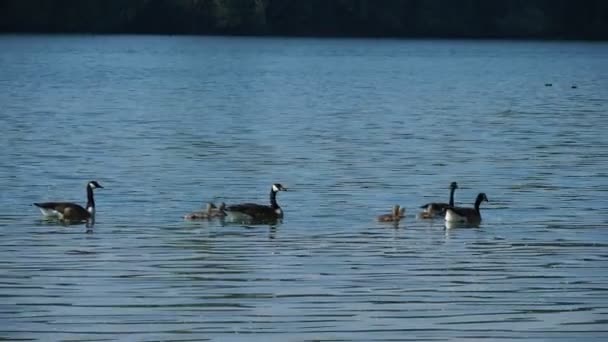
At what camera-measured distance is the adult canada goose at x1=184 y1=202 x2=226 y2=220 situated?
30.7 metres

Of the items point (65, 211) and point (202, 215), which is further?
point (202, 215)

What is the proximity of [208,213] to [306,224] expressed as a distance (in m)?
1.74

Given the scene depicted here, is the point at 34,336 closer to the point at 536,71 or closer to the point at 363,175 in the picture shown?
the point at 363,175

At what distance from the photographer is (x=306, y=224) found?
30672 mm

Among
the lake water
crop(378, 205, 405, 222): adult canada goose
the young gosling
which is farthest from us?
the young gosling

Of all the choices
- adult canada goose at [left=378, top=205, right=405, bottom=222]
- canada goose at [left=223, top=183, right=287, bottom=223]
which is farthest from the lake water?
canada goose at [left=223, top=183, right=287, bottom=223]

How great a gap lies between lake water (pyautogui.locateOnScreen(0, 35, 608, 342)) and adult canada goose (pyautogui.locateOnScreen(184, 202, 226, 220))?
0.51 m

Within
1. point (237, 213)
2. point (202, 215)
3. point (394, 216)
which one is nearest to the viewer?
point (394, 216)

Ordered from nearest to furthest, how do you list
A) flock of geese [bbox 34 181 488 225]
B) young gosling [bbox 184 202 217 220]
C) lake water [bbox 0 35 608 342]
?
lake water [bbox 0 35 608 342] → flock of geese [bbox 34 181 488 225] → young gosling [bbox 184 202 217 220]

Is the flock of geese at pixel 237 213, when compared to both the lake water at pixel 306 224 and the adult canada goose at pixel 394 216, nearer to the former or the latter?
the adult canada goose at pixel 394 216

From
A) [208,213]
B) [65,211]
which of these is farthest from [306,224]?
[65,211]

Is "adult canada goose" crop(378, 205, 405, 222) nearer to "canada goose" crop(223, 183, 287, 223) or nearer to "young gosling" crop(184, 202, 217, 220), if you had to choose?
"canada goose" crop(223, 183, 287, 223)

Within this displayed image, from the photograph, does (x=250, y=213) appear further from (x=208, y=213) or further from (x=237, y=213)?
(x=208, y=213)

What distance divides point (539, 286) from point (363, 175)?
652 inches
